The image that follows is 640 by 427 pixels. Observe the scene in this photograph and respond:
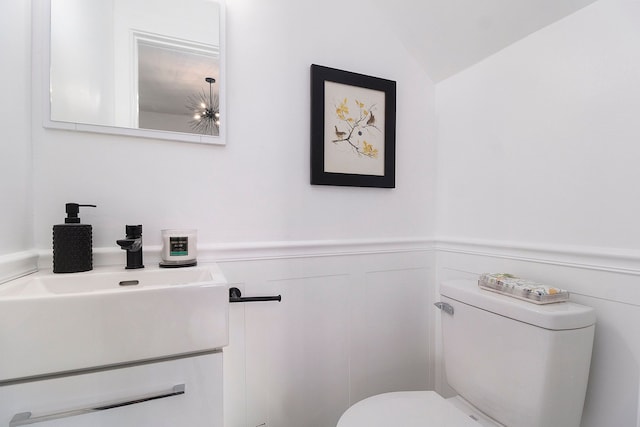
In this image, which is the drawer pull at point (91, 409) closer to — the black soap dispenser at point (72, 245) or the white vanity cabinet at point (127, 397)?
the white vanity cabinet at point (127, 397)

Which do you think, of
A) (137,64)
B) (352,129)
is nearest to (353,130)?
(352,129)

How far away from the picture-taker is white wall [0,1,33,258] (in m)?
0.80

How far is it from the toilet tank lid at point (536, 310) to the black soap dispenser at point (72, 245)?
4.17ft

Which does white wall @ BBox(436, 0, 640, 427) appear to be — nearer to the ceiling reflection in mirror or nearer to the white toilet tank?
the white toilet tank

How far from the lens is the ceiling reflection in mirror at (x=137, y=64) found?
961 millimetres

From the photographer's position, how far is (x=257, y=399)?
1.19 m

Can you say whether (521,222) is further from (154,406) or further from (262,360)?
(154,406)

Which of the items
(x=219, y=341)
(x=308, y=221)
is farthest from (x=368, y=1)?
(x=219, y=341)

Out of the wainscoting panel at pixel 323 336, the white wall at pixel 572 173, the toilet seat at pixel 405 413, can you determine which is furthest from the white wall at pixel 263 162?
the toilet seat at pixel 405 413

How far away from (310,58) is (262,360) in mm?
1281

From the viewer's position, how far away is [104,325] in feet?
2.06

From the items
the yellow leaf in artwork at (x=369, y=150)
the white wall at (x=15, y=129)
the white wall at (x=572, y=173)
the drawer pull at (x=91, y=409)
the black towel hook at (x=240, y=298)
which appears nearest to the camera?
the drawer pull at (x=91, y=409)

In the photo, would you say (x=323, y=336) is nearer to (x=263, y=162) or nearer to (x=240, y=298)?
(x=240, y=298)

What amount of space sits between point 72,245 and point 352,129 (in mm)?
1114
